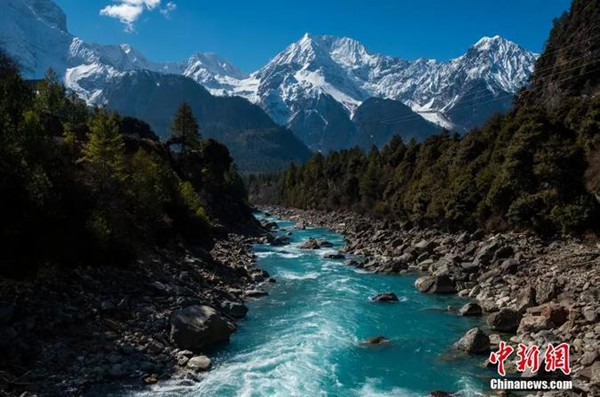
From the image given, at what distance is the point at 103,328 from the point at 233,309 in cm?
940

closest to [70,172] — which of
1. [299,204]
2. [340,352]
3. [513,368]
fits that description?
[340,352]

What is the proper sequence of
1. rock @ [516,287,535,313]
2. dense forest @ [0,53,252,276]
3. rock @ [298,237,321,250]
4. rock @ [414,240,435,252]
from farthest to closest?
1. rock @ [298,237,321,250]
2. rock @ [414,240,435,252]
3. rock @ [516,287,535,313]
4. dense forest @ [0,53,252,276]

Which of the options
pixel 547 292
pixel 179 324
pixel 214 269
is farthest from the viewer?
pixel 214 269

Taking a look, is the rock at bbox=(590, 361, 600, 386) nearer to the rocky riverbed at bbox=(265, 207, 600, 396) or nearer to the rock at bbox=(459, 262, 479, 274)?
the rocky riverbed at bbox=(265, 207, 600, 396)

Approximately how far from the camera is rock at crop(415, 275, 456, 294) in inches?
1485

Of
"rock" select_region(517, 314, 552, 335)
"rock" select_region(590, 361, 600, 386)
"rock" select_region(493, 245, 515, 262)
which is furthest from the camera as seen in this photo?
"rock" select_region(493, 245, 515, 262)

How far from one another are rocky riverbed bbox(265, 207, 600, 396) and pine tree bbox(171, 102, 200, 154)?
4719cm

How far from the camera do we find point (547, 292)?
2877cm

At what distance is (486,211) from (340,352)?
110 ft

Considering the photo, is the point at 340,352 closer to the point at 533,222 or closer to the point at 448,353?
the point at 448,353

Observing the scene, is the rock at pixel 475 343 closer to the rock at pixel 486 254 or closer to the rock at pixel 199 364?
the rock at pixel 199 364

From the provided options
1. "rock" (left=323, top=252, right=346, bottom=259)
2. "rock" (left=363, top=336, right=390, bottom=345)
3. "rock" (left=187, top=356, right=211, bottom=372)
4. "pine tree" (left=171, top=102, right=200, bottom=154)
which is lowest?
→ "rock" (left=363, top=336, right=390, bottom=345)

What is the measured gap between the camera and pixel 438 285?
37781 mm

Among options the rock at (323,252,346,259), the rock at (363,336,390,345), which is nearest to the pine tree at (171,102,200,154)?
the rock at (323,252,346,259)
